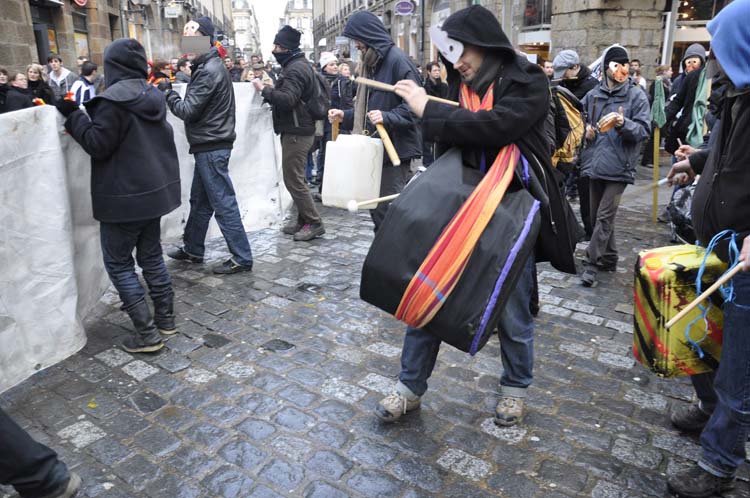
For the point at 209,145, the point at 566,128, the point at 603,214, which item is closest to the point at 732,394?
the point at 566,128

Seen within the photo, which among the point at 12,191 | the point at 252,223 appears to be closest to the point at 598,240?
the point at 252,223

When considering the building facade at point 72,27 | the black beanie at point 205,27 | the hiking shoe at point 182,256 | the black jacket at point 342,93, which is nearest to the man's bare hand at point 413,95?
the black beanie at point 205,27

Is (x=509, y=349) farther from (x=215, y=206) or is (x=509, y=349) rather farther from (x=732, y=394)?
(x=215, y=206)

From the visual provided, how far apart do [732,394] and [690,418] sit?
71cm

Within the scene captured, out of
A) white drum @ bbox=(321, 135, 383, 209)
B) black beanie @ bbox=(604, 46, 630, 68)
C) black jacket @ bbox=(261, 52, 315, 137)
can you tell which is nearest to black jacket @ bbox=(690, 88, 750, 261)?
white drum @ bbox=(321, 135, 383, 209)

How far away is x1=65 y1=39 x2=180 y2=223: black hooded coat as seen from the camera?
3670 mm

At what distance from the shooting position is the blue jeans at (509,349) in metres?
3.02

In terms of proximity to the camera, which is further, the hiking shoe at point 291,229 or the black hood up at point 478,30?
the hiking shoe at point 291,229

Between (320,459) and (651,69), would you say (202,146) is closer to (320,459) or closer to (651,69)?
(320,459)

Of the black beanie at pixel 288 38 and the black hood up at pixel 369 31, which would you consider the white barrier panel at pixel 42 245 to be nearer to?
the black hood up at pixel 369 31

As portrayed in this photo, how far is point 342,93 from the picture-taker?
33.5 ft

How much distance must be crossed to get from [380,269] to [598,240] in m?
3.48

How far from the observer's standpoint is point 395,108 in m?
4.64

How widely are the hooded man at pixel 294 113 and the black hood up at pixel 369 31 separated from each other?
1528 mm
